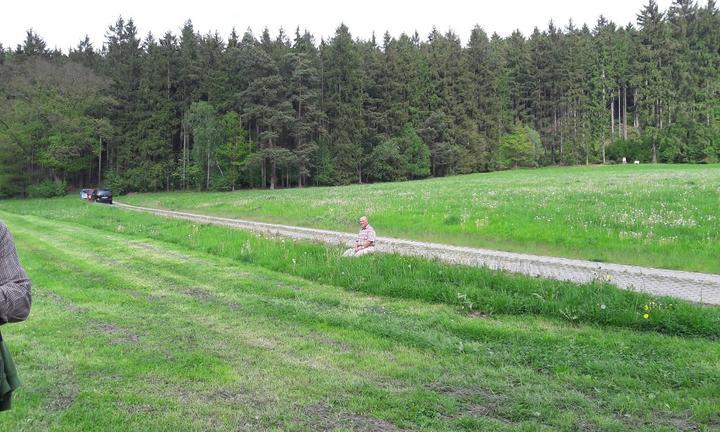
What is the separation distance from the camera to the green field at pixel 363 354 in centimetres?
446

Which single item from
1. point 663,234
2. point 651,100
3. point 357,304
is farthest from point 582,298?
point 651,100

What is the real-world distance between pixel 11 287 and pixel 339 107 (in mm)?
64670

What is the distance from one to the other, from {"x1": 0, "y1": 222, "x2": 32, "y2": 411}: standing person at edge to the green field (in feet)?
5.80

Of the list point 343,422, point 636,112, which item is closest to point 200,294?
point 343,422

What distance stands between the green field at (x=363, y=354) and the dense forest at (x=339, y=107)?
5090 centimetres

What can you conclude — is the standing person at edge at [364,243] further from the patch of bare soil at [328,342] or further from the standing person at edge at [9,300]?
the standing person at edge at [9,300]

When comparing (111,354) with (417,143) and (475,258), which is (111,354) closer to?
(475,258)

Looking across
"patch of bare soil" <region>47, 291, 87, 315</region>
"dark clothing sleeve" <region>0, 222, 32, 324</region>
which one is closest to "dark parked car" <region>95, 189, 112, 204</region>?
"patch of bare soil" <region>47, 291, 87, 315</region>

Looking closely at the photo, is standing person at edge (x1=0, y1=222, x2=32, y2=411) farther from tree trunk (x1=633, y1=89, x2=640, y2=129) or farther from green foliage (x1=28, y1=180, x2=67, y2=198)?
tree trunk (x1=633, y1=89, x2=640, y2=129)

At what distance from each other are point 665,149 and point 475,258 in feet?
207

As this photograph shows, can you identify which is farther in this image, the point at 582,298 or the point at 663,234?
the point at 663,234

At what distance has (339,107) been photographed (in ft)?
216

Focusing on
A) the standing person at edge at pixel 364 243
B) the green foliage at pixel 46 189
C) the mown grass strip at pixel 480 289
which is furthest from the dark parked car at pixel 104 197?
the standing person at edge at pixel 364 243

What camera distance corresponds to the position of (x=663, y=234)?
45.9ft
